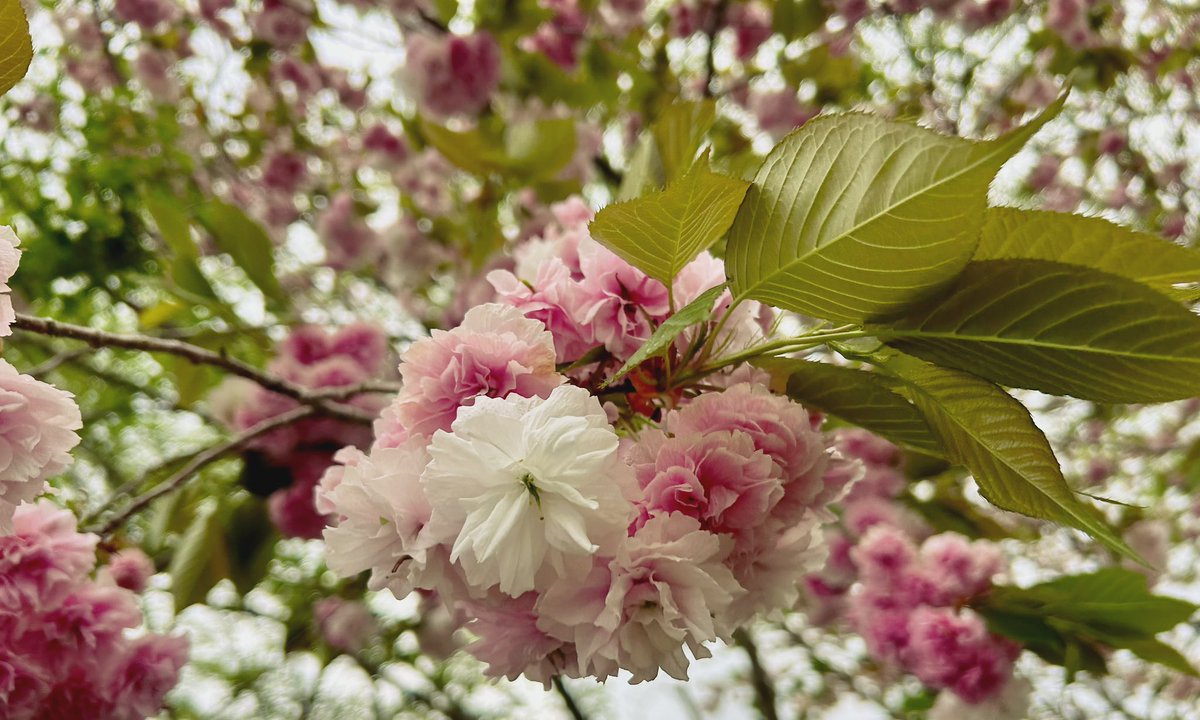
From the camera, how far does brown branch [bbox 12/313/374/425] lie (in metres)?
0.57

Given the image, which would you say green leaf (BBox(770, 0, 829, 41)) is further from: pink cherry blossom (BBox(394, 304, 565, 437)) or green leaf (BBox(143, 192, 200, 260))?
pink cherry blossom (BBox(394, 304, 565, 437))

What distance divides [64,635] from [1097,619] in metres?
1.10

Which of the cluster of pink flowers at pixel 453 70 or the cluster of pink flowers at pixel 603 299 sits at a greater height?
the cluster of pink flowers at pixel 453 70

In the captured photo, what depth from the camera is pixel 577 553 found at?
1.23 ft

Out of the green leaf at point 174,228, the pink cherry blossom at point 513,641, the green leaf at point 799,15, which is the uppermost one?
→ the green leaf at point 799,15

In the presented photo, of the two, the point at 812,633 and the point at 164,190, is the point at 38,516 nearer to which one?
the point at 164,190

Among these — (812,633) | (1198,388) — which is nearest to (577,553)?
(1198,388)

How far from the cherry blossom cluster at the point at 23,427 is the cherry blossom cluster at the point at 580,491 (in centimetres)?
15

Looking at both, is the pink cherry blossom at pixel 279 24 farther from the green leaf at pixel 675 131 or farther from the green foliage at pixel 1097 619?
the green foliage at pixel 1097 619

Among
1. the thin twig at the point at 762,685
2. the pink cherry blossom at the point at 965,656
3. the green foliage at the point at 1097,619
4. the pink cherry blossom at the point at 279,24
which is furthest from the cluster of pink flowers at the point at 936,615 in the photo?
the pink cherry blossom at the point at 279,24

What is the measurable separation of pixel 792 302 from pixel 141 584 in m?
0.85

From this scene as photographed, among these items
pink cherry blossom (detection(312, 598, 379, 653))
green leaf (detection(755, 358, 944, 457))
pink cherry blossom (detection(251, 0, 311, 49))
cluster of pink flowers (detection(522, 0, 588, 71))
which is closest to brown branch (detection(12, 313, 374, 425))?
green leaf (detection(755, 358, 944, 457))

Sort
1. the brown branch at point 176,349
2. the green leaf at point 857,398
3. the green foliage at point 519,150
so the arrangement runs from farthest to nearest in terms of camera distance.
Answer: the green foliage at point 519,150
the brown branch at point 176,349
the green leaf at point 857,398

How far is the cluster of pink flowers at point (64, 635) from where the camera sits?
60 centimetres
